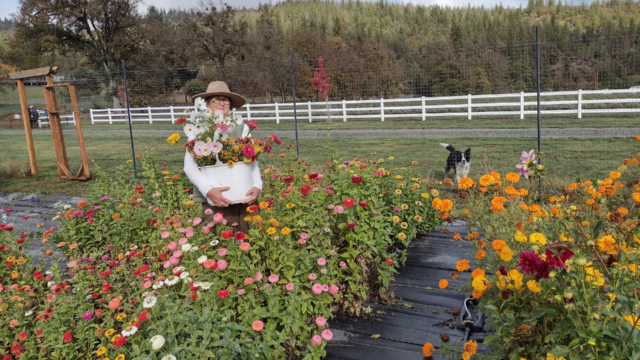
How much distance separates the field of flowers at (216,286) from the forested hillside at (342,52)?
4950 mm

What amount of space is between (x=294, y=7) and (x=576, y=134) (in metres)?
83.3

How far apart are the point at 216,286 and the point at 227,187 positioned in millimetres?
894

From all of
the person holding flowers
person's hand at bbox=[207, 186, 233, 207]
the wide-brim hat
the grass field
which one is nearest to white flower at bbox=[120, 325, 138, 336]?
the person holding flowers

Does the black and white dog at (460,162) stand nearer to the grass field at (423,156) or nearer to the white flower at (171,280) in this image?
the grass field at (423,156)

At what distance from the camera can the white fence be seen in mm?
13711

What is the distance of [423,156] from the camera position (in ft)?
28.1

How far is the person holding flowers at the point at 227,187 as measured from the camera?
106 inches

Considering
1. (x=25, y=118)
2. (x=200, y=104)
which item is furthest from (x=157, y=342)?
(x=25, y=118)

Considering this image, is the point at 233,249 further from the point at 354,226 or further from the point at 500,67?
the point at 500,67

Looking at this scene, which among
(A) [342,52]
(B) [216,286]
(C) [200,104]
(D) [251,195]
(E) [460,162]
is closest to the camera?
(B) [216,286]

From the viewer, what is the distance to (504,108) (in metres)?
16.4

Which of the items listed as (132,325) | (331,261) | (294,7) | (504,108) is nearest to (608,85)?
(504,108)

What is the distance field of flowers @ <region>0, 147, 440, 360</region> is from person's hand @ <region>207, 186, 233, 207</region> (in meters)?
0.19

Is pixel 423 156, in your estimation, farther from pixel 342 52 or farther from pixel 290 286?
pixel 342 52
